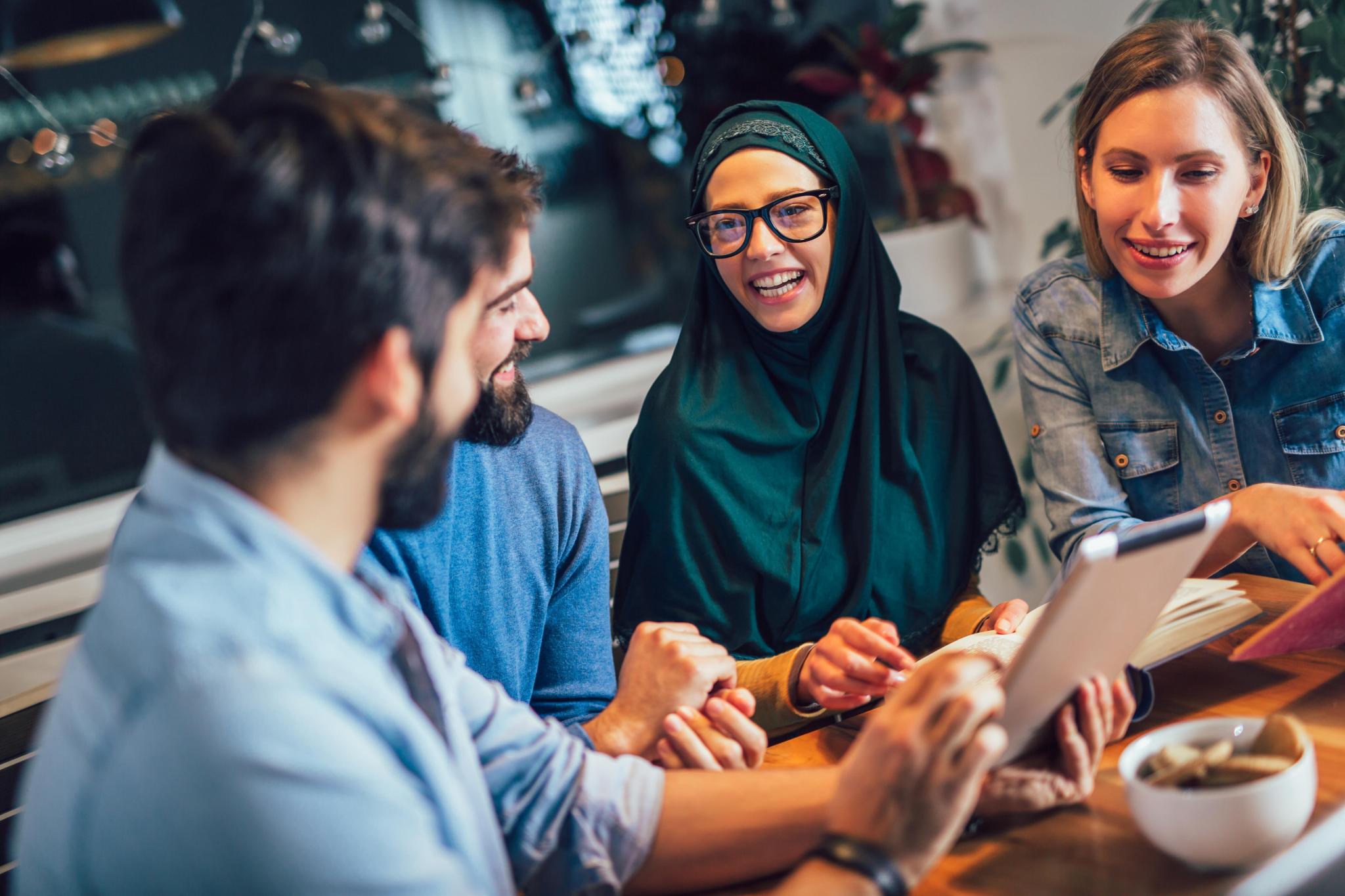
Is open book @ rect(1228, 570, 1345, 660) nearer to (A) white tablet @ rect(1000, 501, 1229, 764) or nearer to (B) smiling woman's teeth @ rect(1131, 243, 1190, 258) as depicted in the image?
(A) white tablet @ rect(1000, 501, 1229, 764)

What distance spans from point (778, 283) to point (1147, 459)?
60cm

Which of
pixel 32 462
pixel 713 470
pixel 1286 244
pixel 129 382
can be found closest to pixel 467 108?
pixel 129 382

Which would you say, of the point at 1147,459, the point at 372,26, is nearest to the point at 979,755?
the point at 1147,459

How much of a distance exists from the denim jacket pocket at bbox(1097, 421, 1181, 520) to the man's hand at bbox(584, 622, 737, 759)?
28.7 inches

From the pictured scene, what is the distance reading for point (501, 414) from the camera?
151 centimetres

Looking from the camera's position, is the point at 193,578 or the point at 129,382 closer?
the point at 193,578

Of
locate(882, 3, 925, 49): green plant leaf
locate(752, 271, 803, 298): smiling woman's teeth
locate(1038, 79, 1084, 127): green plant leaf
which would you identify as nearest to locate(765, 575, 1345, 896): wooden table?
locate(752, 271, 803, 298): smiling woman's teeth

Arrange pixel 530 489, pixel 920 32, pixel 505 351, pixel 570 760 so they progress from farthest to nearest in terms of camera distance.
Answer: pixel 920 32 < pixel 530 489 < pixel 505 351 < pixel 570 760

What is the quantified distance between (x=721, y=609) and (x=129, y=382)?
1877 mm

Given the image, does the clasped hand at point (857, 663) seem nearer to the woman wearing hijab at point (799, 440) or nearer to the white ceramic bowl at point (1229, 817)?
the woman wearing hijab at point (799, 440)

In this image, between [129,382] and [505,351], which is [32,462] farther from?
[505,351]

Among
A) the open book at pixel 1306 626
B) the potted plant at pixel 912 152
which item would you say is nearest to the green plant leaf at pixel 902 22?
the potted plant at pixel 912 152

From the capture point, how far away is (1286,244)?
5.09ft

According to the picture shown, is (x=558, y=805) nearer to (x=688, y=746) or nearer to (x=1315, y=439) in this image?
(x=688, y=746)
